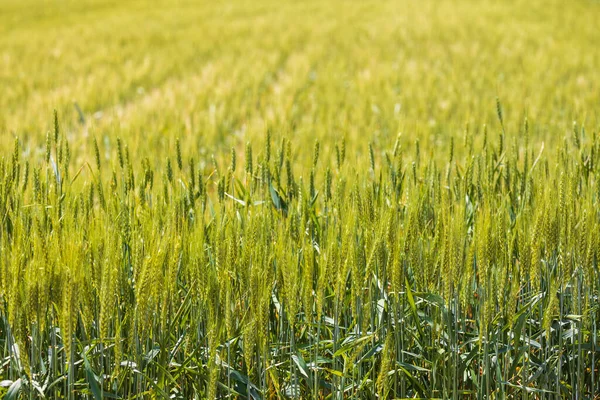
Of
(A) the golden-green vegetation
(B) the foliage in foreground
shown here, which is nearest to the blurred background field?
(A) the golden-green vegetation

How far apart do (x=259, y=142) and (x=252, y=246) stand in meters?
1.98

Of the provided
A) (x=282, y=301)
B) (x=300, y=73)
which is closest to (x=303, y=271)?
(x=282, y=301)

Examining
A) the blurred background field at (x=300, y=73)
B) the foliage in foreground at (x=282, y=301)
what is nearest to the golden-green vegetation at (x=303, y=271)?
the foliage in foreground at (x=282, y=301)

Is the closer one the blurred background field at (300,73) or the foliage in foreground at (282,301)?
the foliage in foreground at (282,301)

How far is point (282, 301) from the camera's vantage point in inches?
53.8

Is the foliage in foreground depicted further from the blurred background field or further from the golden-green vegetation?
the blurred background field

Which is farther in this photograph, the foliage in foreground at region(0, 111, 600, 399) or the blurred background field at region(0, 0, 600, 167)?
the blurred background field at region(0, 0, 600, 167)

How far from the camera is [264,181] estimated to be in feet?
5.83

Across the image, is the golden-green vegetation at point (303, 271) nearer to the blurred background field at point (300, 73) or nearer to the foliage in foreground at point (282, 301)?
the foliage in foreground at point (282, 301)

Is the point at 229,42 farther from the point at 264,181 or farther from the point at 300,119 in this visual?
the point at 264,181

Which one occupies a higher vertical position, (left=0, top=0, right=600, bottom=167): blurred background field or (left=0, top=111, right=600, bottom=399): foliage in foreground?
(left=0, top=111, right=600, bottom=399): foliage in foreground

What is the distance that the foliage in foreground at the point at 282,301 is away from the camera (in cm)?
124

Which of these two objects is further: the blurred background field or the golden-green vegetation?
the blurred background field

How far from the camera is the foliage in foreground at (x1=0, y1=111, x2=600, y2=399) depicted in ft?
4.07
